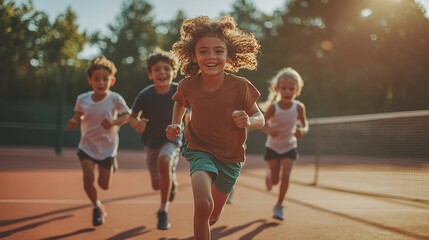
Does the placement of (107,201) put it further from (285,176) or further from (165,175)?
(285,176)

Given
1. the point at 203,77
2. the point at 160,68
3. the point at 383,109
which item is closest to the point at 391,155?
the point at 383,109

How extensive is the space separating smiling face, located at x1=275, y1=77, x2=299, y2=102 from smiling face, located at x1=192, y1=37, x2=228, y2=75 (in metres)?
2.87

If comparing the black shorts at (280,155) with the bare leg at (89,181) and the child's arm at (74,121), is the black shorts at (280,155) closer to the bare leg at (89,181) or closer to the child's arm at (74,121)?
the bare leg at (89,181)

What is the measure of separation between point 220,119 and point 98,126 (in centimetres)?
260

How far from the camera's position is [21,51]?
13016 millimetres

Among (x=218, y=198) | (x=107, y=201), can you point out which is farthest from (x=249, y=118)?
(x=107, y=201)

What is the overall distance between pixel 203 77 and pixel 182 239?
167 cm

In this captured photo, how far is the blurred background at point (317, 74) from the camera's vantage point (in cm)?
1348

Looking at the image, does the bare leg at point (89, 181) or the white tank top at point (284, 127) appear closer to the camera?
the bare leg at point (89, 181)

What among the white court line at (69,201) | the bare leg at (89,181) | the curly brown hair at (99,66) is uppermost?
the curly brown hair at (99,66)

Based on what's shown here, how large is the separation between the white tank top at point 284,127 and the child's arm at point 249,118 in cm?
284

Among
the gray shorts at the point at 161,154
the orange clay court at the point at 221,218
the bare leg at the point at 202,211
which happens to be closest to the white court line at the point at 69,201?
the orange clay court at the point at 221,218

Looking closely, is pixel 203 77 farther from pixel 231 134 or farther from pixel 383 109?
pixel 383 109

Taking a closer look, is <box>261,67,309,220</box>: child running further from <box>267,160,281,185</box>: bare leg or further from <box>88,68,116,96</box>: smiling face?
<box>88,68,116,96</box>: smiling face
